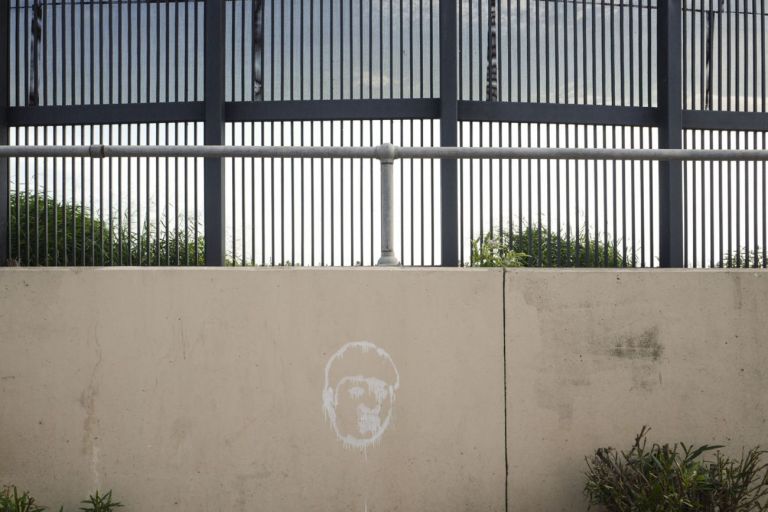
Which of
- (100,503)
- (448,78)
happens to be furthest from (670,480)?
(448,78)

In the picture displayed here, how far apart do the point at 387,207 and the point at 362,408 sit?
101 centimetres

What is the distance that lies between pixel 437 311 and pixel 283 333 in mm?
776

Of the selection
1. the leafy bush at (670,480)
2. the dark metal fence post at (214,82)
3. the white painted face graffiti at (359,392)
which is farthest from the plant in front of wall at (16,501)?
the leafy bush at (670,480)

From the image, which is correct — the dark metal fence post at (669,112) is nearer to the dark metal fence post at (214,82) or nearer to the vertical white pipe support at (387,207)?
the vertical white pipe support at (387,207)

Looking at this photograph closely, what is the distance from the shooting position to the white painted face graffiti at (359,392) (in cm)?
310

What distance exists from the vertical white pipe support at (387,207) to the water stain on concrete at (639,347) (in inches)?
47.3

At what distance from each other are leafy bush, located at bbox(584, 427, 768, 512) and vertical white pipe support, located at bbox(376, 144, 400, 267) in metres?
1.40

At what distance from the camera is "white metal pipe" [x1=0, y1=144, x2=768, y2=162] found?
10.5 feet

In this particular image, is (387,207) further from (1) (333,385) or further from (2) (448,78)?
(2) (448,78)

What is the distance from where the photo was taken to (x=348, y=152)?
3207 millimetres

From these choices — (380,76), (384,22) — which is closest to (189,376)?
(380,76)

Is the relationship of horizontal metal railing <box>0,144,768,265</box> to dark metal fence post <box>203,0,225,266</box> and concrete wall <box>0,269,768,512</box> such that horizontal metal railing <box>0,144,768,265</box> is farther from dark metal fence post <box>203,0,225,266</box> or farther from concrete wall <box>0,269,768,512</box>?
dark metal fence post <box>203,0,225,266</box>

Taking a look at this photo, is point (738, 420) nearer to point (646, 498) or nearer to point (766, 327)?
point (766, 327)

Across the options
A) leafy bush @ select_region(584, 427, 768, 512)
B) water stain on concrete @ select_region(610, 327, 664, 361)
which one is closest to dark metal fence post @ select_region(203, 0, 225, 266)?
water stain on concrete @ select_region(610, 327, 664, 361)
